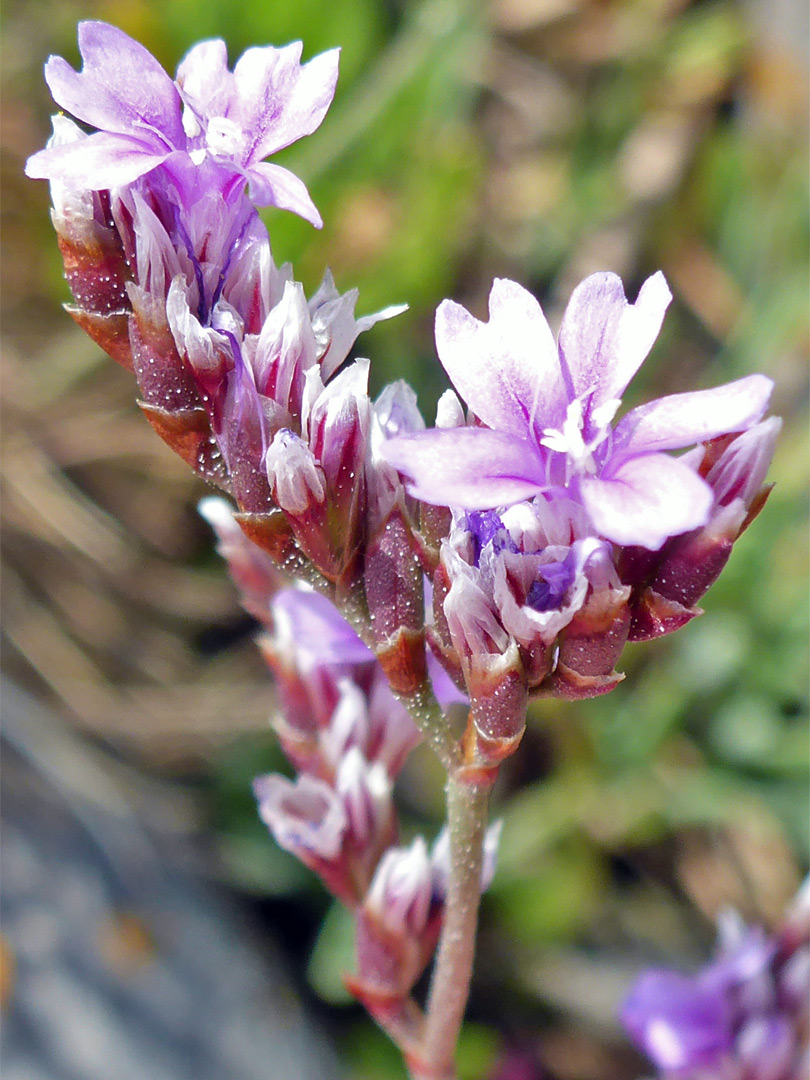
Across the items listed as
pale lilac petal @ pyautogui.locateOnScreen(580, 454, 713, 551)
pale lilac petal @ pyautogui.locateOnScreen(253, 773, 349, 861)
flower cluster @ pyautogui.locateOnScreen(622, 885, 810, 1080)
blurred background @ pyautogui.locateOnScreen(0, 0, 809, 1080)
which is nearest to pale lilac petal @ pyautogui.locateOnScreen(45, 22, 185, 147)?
pale lilac petal @ pyautogui.locateOnScreen(580, 454, 713, 551)

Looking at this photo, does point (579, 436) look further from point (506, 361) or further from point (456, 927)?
point (456, 927)

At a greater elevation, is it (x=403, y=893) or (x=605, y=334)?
(x=605, y=334)

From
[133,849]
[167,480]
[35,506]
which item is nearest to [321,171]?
[167,480]

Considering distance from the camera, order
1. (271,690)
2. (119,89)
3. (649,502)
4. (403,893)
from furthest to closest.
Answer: (271,690) < (403,893) < (119,89) < (649,502)

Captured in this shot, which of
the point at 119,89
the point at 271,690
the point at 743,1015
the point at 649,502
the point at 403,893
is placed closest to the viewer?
the point at 649,502

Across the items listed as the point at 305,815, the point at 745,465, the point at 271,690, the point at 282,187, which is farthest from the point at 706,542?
the point at 271,690

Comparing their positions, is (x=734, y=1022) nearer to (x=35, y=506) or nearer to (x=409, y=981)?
(x=409, y=981)
